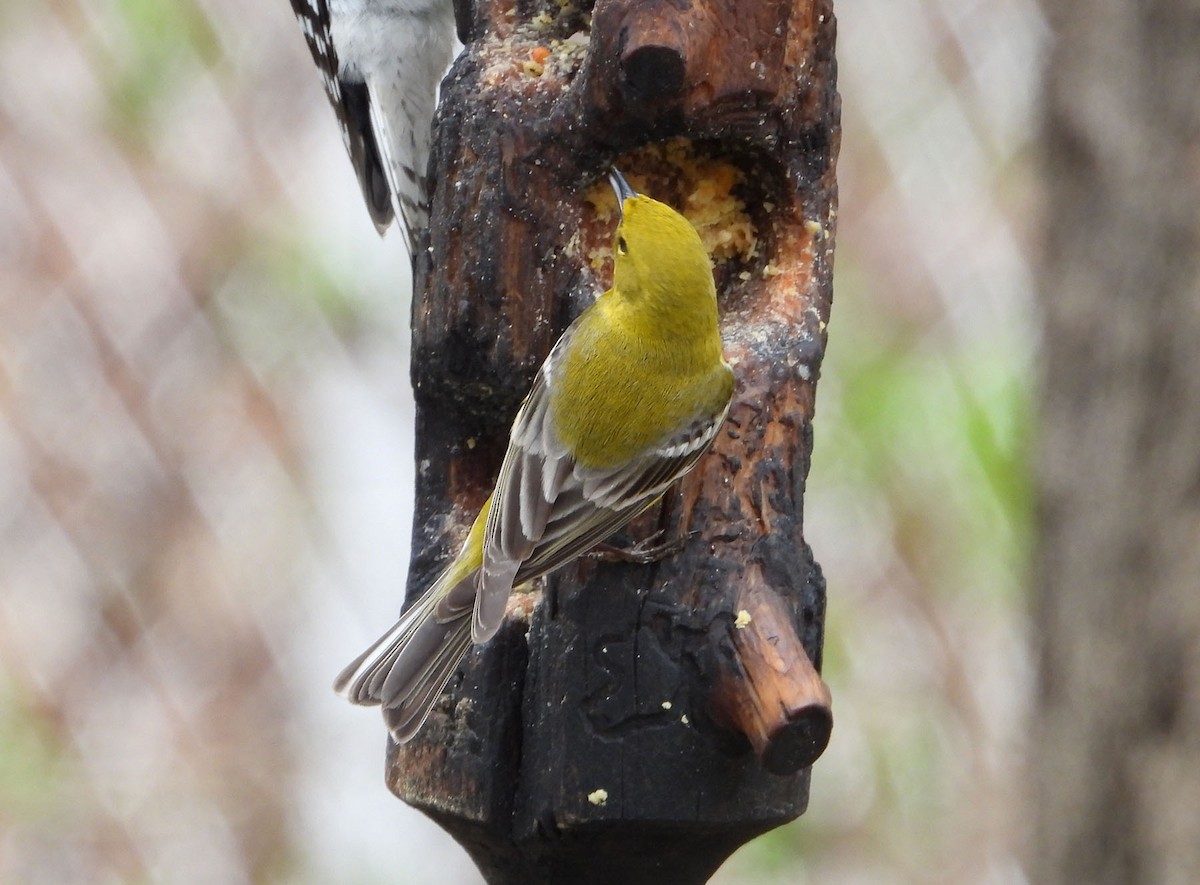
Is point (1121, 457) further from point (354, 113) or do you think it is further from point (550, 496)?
point (550, 496)

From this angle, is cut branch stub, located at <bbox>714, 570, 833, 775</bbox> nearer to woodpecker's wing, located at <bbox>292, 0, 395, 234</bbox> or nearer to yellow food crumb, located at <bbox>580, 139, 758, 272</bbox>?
yellow food crumb, located at <bbox>580, 139, 758, 272</bbox>

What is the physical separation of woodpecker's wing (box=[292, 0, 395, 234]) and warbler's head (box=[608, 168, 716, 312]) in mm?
1483

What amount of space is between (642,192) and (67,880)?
3.29 m

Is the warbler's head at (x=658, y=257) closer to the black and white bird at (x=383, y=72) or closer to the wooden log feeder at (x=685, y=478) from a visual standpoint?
the wooden log feeder at (x=685, y=478)

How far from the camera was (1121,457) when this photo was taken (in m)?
4.08

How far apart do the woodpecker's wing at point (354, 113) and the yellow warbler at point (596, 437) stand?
Answer: 4.75ft

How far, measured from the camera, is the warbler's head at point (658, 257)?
229 centimetres

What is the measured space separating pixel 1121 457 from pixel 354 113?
80.0 inches

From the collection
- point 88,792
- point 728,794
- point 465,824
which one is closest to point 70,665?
point 88,792

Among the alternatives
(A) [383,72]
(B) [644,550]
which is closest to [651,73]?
(B) [644,550]

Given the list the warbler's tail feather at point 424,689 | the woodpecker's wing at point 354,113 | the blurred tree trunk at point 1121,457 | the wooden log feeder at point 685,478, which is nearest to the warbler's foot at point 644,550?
the wooden log feeder at point 685,478

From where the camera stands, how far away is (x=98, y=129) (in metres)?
4.80

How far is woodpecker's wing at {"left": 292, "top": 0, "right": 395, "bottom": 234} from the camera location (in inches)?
148

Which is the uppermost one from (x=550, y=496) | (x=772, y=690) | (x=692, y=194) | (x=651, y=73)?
(x=651, y=73)
